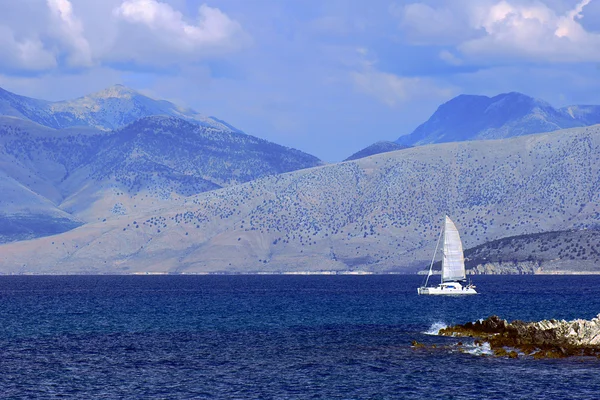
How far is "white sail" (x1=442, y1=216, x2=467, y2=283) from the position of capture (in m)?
144

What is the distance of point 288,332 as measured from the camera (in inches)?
3324

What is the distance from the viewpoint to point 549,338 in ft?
228

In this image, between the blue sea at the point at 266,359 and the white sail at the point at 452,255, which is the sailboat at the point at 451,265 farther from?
the blue sea at the point at 266,359

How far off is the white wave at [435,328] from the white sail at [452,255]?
49.5 m

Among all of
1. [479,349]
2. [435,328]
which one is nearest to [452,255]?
[435,328]

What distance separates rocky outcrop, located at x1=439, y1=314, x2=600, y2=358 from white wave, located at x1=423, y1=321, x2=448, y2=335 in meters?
6.04

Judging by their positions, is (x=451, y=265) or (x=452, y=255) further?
(x=451, y=265)

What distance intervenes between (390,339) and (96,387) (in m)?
29.7

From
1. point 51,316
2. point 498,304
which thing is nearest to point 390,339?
point 51,316

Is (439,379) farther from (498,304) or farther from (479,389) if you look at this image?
(498,304)

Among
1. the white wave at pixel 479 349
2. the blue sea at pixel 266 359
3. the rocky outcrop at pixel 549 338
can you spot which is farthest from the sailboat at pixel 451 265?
the white wave at pixel 479 349

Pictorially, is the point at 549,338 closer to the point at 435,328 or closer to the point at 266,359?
the point at 435,328

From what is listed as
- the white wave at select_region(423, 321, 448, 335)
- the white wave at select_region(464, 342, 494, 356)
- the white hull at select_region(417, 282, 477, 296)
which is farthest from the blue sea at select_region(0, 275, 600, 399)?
the white hull at select_region(417, 282, 477, 296)

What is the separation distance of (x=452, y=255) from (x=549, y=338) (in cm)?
7642
